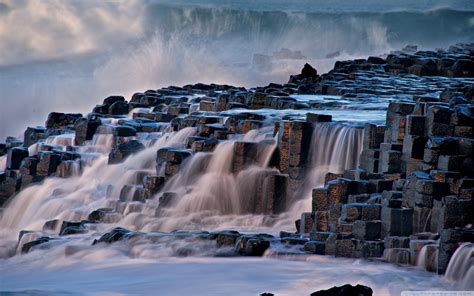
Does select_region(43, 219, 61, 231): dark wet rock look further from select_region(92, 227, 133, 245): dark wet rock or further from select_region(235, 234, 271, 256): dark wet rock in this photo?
select_region(235, 234, 271, 256): dark wet rock

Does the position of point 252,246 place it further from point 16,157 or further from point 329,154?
point 16,157

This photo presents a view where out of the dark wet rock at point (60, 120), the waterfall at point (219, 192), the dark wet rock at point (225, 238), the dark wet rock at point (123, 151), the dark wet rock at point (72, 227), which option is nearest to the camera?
the dark wet rock at point (225, 238)

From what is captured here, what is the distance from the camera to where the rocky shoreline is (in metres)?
23.0

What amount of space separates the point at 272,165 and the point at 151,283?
7.35m

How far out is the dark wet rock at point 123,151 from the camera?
31375 mm

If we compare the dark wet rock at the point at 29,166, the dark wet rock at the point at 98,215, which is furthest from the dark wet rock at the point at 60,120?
the dark wet rock at the point at 98,215

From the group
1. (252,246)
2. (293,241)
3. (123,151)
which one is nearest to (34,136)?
(123,151)

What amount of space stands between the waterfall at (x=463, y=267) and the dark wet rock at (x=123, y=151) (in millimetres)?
11622

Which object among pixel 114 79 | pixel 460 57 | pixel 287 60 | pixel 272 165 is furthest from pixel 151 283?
pixel 287 60

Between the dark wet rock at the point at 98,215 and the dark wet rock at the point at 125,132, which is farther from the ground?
the dark wet rock at the point at 125,132

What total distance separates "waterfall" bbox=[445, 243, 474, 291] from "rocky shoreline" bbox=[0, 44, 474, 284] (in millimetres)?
156

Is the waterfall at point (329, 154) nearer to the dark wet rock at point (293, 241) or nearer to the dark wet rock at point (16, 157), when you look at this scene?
the dark wet rock at point (293, 241)

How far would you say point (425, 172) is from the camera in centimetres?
2414

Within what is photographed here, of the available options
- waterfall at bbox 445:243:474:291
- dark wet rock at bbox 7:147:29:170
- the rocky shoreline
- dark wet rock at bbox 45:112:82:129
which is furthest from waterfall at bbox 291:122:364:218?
dark wet rock at bbox 45:112:82:129
